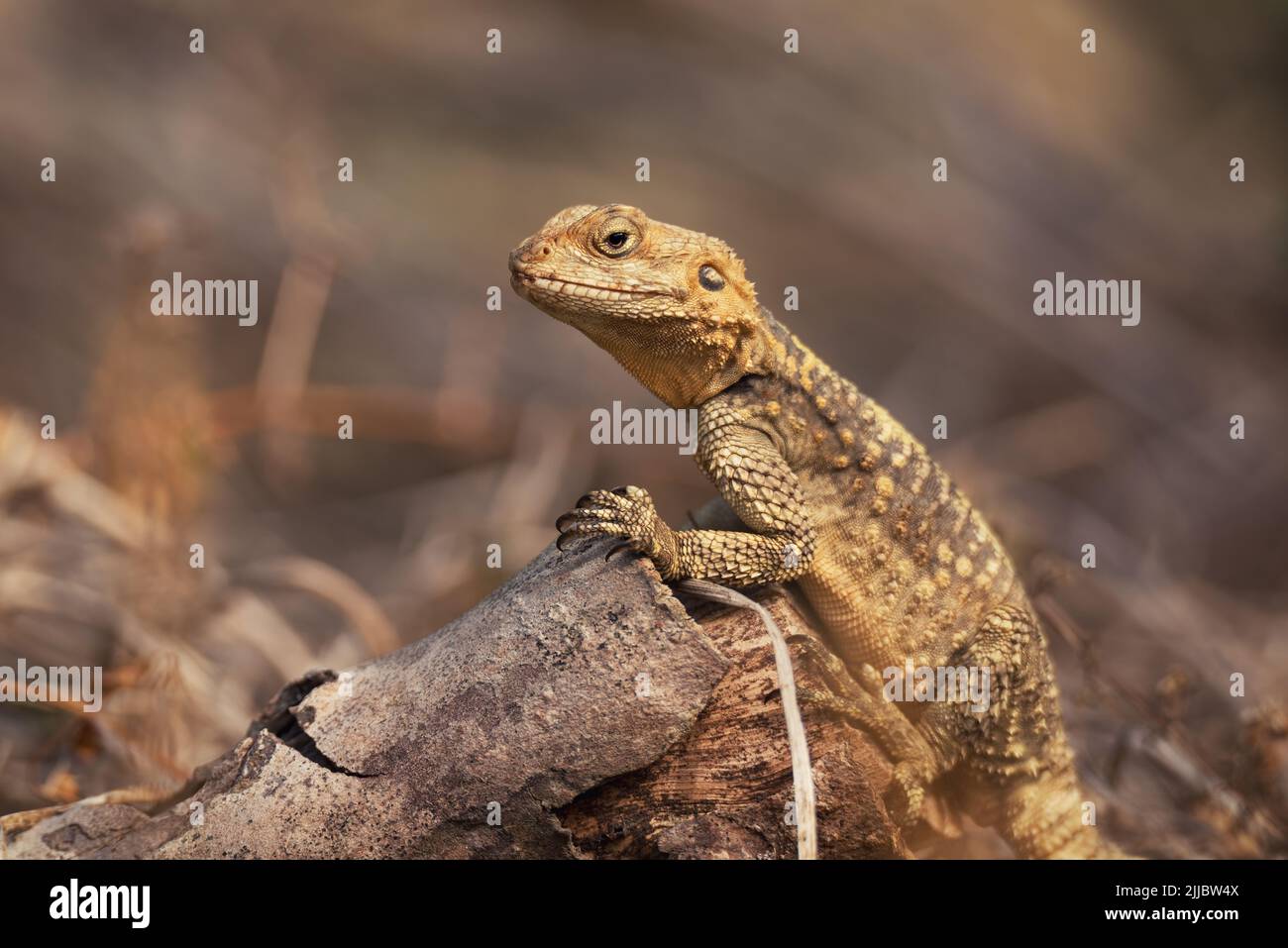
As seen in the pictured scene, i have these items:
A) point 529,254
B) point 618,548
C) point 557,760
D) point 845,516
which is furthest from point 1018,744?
point 529,254

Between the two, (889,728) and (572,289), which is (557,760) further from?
(572,289)

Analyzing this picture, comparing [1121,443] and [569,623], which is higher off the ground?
[1121,443]

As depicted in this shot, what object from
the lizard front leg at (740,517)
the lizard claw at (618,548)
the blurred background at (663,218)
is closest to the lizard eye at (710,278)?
the lizard front leg at (740,517)

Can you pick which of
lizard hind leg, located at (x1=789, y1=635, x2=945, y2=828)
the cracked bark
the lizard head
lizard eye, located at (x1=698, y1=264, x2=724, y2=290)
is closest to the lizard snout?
the lizard head

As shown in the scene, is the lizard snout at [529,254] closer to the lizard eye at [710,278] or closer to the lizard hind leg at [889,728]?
the lizard eye at [710,278]

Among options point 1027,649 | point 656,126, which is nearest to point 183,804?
point 1027,649

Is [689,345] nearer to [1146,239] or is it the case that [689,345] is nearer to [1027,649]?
[1027,649]
